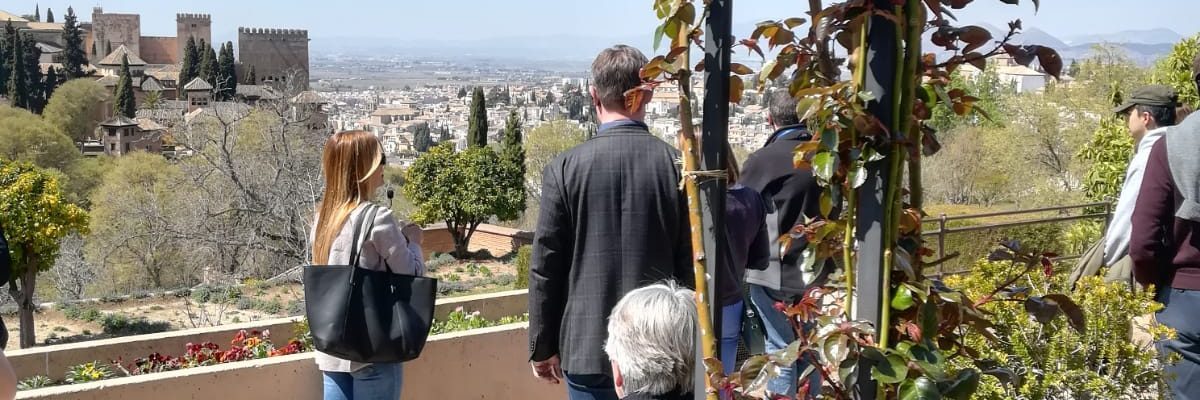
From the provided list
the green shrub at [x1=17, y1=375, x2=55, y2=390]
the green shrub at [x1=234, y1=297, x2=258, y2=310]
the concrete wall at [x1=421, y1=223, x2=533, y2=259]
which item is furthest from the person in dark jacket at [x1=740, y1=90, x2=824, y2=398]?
the concrete wall at [x1=421, y1=223, x2=533, y2=259]

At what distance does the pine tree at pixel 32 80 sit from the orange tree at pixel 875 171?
76878 millimetres

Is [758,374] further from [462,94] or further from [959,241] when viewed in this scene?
[462,94]

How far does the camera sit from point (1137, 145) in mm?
3350

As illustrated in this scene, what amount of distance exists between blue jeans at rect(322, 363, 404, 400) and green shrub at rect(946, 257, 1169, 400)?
1.64 metres

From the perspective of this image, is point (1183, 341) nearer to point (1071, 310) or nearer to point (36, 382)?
point (1071, 310)

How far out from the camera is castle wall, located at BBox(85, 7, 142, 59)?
105125 millimetres

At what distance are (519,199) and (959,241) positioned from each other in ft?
88.1

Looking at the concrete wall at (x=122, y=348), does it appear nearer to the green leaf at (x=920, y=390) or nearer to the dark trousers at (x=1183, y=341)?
the dark trousers at (x=1183, y=341)

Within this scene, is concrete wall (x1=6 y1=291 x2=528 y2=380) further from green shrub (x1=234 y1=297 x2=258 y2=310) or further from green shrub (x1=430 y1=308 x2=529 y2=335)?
green shrub (x1=234 y1=297 x2=258 y2=310)

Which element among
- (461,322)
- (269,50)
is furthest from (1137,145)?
(269,50)

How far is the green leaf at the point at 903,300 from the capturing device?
148cm

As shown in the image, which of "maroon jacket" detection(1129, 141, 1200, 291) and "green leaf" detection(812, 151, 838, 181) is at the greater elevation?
"green leaf" detection(812, 151, 838, 181)

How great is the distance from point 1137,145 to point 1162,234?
0.67 meters

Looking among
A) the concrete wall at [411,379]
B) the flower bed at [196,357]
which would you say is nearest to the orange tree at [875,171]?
the concrete wall at [411,379]
